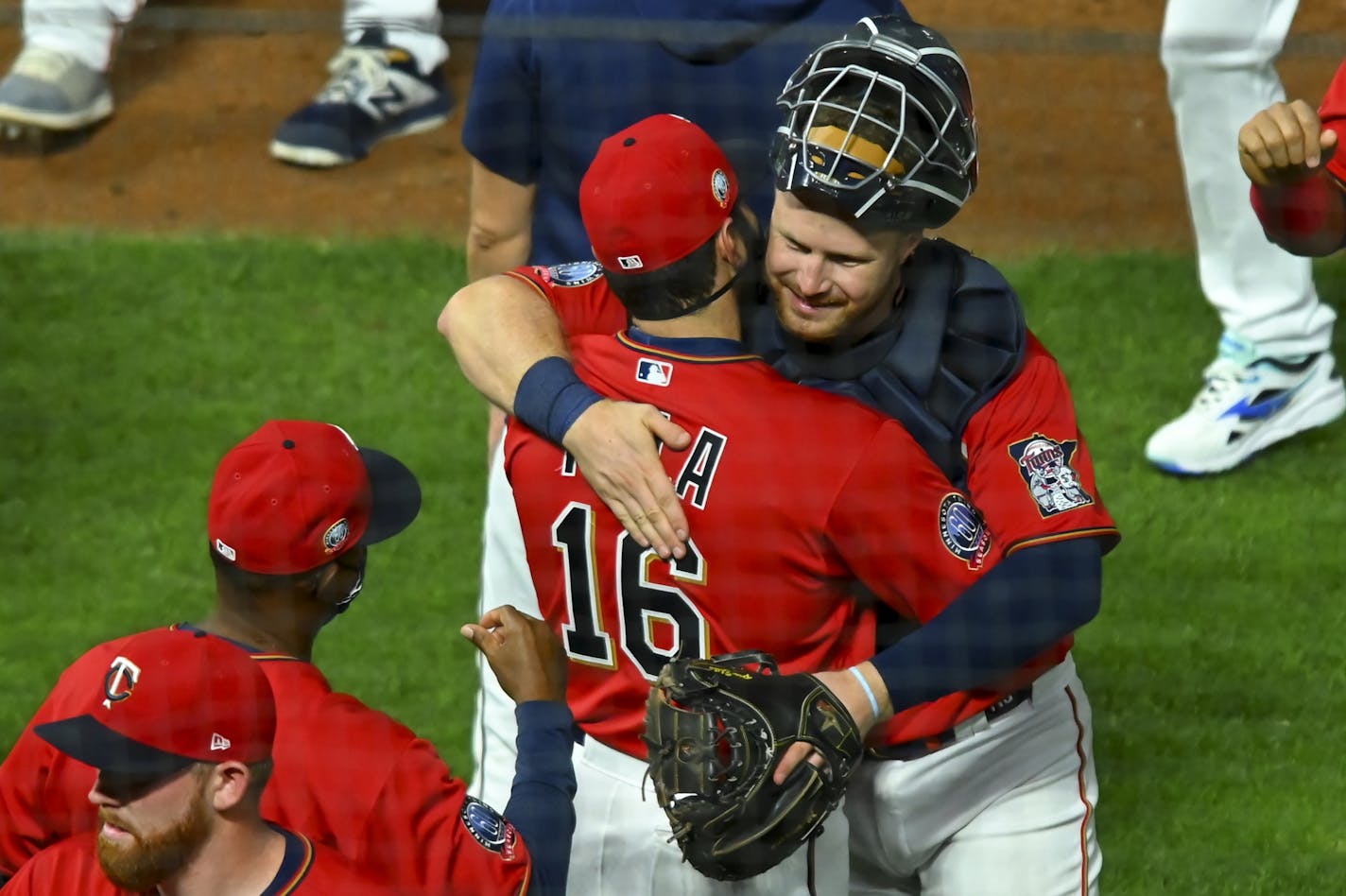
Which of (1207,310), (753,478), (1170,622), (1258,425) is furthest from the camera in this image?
(1207,310)

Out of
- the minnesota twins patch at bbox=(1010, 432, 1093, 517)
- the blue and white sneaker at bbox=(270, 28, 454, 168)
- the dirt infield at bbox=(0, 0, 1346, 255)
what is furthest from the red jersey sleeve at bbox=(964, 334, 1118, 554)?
the dirt infield at bbox=(0, 0, 1346, 255)

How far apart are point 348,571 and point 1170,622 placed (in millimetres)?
2697

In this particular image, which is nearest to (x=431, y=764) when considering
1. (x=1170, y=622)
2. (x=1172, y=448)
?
(x=1170, y=622)

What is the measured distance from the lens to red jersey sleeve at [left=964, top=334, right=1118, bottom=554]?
248 cm

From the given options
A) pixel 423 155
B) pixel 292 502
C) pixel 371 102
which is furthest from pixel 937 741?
pixel 423 155

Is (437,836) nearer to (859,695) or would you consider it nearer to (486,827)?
(486,827)

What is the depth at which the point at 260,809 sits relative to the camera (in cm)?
232

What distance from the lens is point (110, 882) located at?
2158 mm

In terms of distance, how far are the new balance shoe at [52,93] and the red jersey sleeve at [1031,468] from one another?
9.91ft

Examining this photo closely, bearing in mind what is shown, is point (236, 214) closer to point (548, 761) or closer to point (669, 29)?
point (669, 29)

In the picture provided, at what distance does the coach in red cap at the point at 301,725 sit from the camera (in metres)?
2.12

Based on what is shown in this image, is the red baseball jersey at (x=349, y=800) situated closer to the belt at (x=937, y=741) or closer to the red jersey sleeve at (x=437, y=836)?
the red jersey sleeve at (x=437, y=836)

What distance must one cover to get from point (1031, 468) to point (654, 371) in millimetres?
519

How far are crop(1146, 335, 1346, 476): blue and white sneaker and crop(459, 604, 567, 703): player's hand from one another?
3018 millimetres
